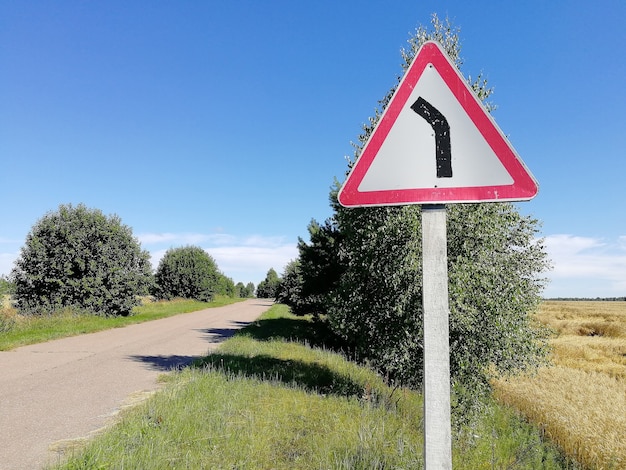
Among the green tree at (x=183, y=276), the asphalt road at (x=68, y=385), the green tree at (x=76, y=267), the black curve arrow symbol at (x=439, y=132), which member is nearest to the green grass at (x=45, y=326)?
the asphalt road at (x=68, y=385)

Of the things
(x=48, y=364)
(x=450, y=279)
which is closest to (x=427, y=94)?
(x=450, y=279)

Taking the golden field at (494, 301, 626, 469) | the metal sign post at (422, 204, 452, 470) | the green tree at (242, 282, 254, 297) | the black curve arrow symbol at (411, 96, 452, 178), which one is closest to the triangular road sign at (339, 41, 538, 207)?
the black curve arrow symbol at (411, 96, 452, 178)

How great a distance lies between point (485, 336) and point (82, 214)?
2431 centimetres

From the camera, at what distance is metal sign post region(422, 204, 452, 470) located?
1.61 metres

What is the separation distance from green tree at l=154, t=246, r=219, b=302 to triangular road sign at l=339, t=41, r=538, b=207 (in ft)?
168

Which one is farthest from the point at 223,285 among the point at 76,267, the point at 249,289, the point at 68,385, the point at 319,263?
the point at 249,289

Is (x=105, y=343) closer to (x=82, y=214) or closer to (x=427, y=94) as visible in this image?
(x=82, y=214)

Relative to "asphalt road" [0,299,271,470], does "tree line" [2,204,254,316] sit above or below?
above

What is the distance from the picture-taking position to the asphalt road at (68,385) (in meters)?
4.72

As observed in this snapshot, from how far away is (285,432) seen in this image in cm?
467

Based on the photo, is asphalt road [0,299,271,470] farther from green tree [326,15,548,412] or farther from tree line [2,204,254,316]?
tree line [2,204,254,316]

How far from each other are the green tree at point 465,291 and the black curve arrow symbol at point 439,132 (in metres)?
4.26

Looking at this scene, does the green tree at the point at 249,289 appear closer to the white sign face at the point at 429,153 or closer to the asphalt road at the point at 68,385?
the asphalt road at the point at 68,385

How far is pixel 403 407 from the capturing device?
6477 millimetres
